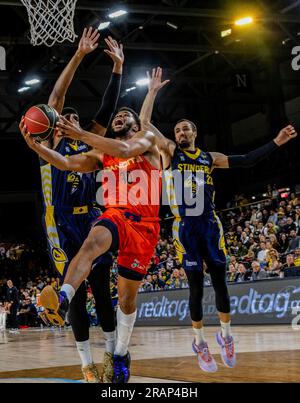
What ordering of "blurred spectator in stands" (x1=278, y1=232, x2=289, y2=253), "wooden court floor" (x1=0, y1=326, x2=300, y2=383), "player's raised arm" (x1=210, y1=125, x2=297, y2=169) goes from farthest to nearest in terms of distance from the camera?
"blurred spectator in stands" (x1=278, y1=232, x2=289, y2=253) < "player's raised arm" (x1=210, y1=125, x2=297, y2=169) < "wooden court floor" (x1=0, y1=326, x2=300, y2=383)

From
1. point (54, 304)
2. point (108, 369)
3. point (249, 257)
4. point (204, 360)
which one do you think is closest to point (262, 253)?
point (249, 257)

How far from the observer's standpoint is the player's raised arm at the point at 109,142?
4.58 metres

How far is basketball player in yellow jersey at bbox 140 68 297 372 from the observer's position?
6.00 m

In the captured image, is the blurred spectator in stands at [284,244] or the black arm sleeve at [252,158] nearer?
the black arm sleeve at [252,158]

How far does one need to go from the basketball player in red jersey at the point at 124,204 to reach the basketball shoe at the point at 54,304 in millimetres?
358

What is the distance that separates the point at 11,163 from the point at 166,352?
781 inches

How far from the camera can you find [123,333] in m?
4.91

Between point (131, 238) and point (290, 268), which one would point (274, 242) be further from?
point (131, 238)

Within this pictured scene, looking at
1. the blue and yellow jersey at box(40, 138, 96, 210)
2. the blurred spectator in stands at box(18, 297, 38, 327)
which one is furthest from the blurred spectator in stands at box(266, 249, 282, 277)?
the blurred spectator in stands at box(18, 297, 38, 327)

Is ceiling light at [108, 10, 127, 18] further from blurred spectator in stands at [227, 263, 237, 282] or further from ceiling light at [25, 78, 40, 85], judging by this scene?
blurred spectator in stands at [227, 263, 237, 282]

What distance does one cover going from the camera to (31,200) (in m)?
27.7

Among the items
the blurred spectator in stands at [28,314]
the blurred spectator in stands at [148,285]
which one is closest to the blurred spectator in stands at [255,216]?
the blurred spectator in stands at [148,285]

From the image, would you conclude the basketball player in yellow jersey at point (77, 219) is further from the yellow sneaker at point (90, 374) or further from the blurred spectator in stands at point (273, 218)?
the blurred spectator in stands at point (273, 218)
